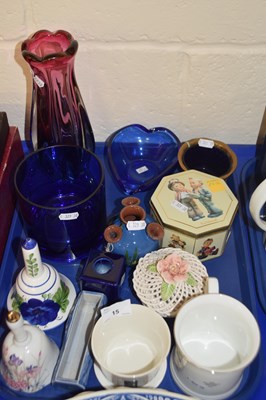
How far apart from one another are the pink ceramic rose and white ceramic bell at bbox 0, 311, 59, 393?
0.18 m

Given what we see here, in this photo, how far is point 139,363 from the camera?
2.24ft

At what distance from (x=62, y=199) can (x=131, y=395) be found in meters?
0.35

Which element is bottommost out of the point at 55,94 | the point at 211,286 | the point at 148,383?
the point at 148,383

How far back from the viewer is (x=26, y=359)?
638 mm

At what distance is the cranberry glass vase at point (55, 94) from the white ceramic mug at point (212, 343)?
0.36 meters

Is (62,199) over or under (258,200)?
under

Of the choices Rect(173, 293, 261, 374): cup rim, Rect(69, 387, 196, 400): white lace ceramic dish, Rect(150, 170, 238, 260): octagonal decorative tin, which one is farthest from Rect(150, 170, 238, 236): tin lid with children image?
Rect(69, 387, 196, 400): white lace ceramic dish

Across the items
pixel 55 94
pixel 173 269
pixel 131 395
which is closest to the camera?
pixel 131 395

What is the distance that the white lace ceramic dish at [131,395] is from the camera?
608mm

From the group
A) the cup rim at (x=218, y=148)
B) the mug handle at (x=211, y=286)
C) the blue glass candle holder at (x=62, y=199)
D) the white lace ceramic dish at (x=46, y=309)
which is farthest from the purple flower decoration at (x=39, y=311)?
the cup rim at (x=218, y=148)

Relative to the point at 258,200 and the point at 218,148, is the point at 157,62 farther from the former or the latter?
the point at 258,200

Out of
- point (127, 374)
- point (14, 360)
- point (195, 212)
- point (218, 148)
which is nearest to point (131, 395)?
point (127, 374)

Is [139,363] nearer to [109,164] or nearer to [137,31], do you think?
[109,164]

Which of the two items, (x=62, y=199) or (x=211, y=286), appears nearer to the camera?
(x=211, y=286)
